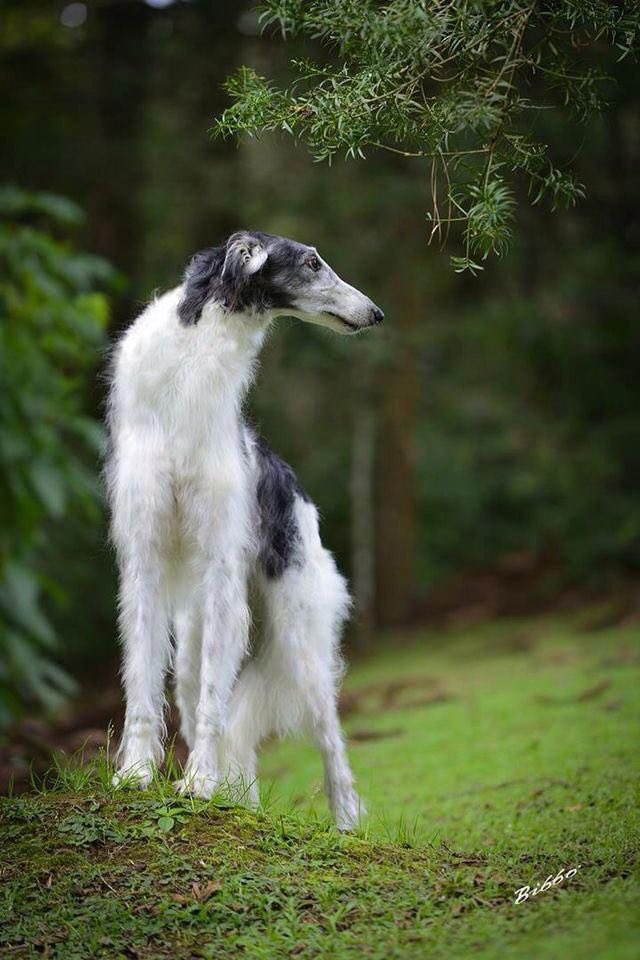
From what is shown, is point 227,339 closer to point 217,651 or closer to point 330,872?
point 217,651

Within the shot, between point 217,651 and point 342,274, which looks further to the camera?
point 342,274

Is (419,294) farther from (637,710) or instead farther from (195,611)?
(195,611)

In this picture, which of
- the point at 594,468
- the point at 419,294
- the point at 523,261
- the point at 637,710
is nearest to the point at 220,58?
the point at 419,294

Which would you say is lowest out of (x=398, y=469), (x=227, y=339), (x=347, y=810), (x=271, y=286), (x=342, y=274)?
(x=398, y=469)

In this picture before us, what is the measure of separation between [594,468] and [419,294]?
3458mm

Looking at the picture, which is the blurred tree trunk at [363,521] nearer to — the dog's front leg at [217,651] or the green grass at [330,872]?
the green grass at [330,872]

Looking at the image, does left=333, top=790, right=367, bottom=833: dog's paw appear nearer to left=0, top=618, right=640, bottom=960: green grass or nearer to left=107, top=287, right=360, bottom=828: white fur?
left=0, top=618, right=640, bottom=960: green grass

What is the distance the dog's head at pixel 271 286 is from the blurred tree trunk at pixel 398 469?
10.0m

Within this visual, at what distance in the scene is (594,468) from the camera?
50.9 feet

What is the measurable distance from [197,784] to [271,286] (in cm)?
238

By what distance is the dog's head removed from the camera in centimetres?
554

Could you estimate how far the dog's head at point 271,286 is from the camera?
5543 millimetres

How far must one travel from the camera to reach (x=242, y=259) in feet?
18.1

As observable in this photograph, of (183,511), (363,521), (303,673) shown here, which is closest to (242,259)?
(183,511)
